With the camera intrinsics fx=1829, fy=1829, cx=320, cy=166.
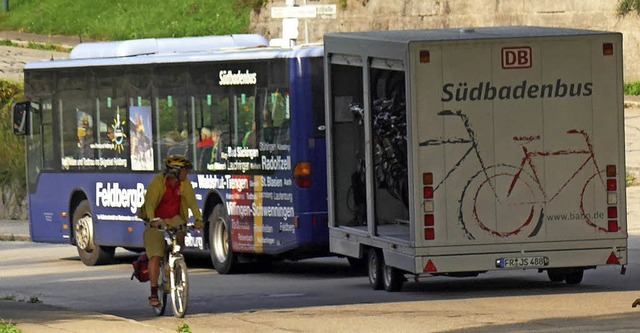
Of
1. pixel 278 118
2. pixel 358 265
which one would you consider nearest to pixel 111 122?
pixel 278 118

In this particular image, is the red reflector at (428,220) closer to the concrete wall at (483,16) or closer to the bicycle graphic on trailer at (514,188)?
the bicycle graphic on trailer at (514,188)

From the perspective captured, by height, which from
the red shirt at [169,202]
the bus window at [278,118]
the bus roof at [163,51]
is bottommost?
the red shirt at [169,202]

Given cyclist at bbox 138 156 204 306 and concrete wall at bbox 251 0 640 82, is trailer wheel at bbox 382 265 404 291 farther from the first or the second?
concrete wall at bbox 251 0 640 82

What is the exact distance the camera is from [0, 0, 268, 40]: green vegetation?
57219 millimetres

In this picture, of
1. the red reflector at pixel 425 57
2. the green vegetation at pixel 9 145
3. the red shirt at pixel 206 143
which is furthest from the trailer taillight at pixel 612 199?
the green vegetation at pixel 9 145

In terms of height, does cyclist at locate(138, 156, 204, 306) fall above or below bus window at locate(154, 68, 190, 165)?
below

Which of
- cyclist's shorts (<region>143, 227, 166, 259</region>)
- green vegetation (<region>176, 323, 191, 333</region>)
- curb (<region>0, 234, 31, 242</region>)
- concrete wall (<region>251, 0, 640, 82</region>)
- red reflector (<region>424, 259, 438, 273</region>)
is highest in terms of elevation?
concrete wall (<region>251, 0, 640, 82</region>)

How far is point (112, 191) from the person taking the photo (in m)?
25.5

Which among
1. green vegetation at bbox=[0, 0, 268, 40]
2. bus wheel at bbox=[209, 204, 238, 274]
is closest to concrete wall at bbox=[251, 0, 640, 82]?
green vegetation at bbox=[0, 0, 268, 40]

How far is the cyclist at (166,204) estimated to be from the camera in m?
17.0

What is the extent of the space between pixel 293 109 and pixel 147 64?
3.47 metres

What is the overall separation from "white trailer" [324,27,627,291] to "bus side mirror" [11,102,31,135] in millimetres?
10163

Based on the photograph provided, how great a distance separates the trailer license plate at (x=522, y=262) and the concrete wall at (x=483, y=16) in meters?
20.5

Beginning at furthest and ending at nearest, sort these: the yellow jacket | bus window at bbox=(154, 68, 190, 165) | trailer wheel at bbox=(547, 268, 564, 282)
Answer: bus window at bbox=(154, 68, 190, 165), trailer wheel at bbox=(547, 268, 564, 282), the yellow jacket
